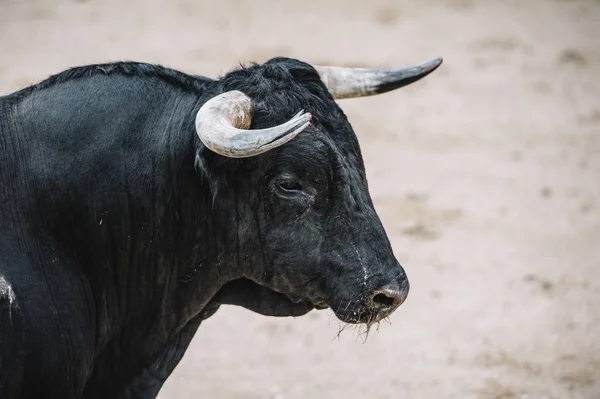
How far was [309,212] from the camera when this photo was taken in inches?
206

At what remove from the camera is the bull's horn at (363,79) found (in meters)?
5.87

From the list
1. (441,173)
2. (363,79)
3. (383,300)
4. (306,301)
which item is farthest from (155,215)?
(441,173)

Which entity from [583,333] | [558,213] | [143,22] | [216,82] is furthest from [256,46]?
[216,82]

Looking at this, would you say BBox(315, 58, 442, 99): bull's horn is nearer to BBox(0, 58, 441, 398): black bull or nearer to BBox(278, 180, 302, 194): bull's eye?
BBox(0, 58, 441, 398): black bull

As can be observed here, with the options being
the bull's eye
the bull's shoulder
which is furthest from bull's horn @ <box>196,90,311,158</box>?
the bull's shoulder

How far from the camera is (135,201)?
17.2ft

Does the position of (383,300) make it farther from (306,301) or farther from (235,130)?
(235,130)

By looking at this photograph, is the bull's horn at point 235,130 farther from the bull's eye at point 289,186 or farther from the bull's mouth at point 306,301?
the bull's mouth at point 306,301

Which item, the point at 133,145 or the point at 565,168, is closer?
the point at 133,145

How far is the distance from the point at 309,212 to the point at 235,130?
62cm

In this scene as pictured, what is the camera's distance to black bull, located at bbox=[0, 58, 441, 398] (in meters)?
5.06

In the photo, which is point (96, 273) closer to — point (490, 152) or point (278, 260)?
point (278, 260)

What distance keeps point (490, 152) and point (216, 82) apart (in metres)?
7.27

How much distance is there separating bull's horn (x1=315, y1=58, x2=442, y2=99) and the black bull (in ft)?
1.19
